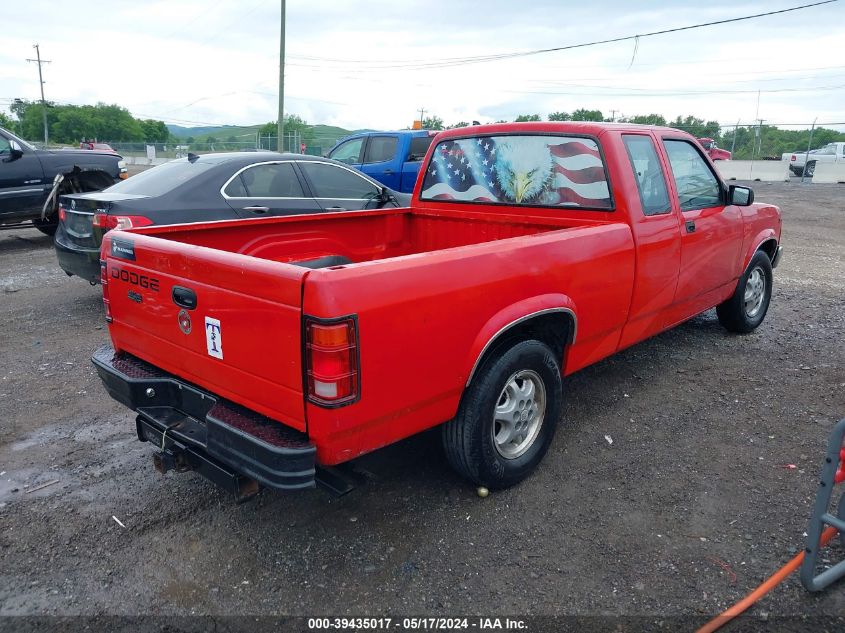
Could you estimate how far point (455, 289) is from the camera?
2736mm

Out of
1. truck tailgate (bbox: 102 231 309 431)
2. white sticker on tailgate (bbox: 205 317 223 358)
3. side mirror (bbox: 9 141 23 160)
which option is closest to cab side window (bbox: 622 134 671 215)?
truck tailgate (bbox: 102 231 309 431)

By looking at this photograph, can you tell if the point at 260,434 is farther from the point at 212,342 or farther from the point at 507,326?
the point at 507,326

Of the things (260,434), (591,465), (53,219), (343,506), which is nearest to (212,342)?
(260,434)

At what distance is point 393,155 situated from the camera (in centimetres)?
1129

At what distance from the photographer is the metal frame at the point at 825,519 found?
2.51 m

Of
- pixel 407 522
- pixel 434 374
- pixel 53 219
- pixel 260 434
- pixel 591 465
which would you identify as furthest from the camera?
pixel 53 219

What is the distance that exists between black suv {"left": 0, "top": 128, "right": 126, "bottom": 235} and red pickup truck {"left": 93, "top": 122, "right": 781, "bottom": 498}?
748 centimetres

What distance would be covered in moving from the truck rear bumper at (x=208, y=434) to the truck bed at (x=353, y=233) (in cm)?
80

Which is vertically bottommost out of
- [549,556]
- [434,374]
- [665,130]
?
[549,556]

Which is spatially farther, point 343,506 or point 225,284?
point 343,506

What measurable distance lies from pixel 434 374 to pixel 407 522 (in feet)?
2.96

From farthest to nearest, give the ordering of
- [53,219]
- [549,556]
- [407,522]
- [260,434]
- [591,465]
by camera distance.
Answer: [53,219], [591,465], [407,522], [549,556], [260,434]

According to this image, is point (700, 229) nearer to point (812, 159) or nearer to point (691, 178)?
point (691, 178)

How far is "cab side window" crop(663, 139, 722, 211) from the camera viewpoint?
15.0ft
